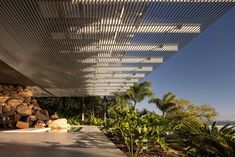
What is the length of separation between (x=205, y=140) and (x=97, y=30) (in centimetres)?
570

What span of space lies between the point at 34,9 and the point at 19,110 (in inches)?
537

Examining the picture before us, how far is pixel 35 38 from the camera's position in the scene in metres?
12.7

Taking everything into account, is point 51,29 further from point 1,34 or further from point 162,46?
point 162,46

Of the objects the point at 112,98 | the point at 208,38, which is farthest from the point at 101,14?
the point at 208,38

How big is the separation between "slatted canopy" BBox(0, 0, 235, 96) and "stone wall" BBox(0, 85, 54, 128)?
12.7 feet

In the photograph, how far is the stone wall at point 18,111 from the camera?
2169cm

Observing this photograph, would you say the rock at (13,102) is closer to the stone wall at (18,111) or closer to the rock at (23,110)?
the stone wall at (18,111)

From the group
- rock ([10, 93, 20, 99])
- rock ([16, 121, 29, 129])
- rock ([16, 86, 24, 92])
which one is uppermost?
rock ([16, 86, 24, 92])

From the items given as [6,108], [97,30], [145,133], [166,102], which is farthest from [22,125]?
[166,102]

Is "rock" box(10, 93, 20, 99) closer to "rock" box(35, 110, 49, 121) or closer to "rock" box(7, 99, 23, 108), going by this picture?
"rock" box(7, 99, 23, 108)

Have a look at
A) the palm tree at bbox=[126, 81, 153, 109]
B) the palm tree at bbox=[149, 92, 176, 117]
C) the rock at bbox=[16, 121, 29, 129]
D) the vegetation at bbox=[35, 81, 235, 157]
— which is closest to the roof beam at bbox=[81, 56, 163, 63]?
the vegetation at bbox=[35, 81, 235, 157]

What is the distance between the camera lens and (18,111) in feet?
73.4

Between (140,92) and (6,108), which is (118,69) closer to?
(6,108)

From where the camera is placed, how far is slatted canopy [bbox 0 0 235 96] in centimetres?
955
